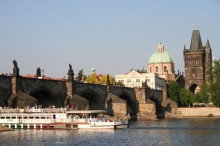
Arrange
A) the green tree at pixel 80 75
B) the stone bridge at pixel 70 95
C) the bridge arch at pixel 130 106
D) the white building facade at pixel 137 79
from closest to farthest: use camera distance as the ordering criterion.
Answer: the stone bridge at pixel 70 95
the bridge arch at pixel 130 106
the white building facade at pixel 137 79
the green tree at pixel 80 75

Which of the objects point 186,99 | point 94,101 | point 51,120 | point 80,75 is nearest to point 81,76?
point 80,75

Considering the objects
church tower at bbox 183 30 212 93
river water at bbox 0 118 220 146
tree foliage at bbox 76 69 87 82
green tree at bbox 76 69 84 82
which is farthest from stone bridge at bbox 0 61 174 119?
church tower at bbox 183 30 212 93

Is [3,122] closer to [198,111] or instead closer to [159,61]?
[198,111]

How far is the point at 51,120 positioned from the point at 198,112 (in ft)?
227

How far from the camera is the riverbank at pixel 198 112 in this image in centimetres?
13625

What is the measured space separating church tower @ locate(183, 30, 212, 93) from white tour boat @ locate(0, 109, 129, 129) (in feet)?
387

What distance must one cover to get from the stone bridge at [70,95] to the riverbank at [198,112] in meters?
10.1

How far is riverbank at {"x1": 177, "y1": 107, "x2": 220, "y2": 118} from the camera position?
136250mm

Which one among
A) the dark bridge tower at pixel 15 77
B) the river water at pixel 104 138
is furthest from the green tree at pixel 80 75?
the river water at pixel 104 138

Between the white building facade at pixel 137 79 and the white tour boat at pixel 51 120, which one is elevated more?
the white building facade at pixel 137 79

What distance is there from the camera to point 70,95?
9656 cm

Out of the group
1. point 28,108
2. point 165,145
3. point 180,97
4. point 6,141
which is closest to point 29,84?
point 28,108

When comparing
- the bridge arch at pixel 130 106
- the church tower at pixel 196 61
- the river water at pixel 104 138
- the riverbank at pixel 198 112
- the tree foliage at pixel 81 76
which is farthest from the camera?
the church tower at pixel 196 61

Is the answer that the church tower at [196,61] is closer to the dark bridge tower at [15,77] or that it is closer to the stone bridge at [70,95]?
the stone bridge at [70,95]
